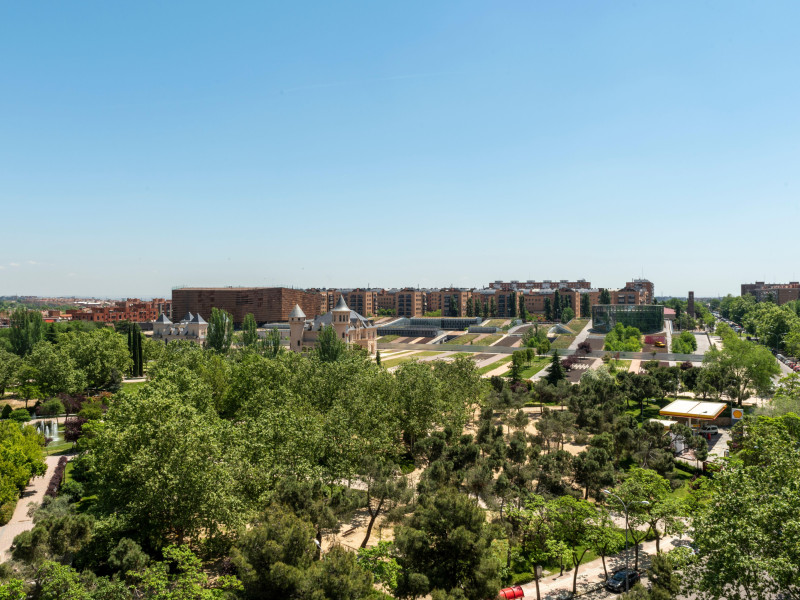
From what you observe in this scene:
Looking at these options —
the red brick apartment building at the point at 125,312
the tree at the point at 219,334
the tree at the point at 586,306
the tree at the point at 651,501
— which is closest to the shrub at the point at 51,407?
the tree at the point at 219,334

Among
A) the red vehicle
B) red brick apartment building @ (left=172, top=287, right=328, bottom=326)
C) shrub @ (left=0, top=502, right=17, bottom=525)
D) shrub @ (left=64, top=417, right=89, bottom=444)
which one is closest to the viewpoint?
the red vehicle

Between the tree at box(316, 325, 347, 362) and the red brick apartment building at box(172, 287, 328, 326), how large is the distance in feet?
211

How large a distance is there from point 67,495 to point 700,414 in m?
49.4

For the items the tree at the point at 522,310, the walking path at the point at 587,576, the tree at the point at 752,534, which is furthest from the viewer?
the tree at the point at 522,310

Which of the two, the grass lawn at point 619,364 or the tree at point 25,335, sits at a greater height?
the tree at point 25,335

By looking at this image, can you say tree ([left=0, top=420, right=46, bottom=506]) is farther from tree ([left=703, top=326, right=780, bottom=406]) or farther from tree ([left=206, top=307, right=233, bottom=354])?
tree ([left=703, top=326, right=780, bottom=406])

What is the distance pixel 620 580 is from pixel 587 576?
170cm

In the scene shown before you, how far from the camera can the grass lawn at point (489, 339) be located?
10725 centimetres

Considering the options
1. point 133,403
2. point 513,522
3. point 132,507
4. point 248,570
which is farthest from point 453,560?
point 133,403

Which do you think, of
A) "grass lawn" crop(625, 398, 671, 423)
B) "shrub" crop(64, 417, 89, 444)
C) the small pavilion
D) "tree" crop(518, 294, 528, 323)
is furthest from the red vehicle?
"tree" crop(518, 294, 528, 323)

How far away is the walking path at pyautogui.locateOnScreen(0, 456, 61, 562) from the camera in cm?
2528

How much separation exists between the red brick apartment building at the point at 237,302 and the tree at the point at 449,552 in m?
108

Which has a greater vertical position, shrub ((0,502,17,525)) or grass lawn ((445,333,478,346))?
grass lawn ((445,333,478,346))

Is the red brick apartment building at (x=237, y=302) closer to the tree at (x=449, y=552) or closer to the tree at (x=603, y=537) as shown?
the tree at (x=603, y=537)
